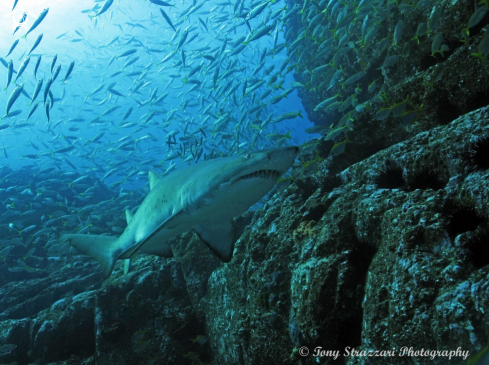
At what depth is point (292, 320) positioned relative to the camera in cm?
339

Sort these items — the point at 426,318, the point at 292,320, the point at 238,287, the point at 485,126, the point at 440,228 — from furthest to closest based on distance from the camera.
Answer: the point at 238,287 → the point at 292,320 → the point at 485,126 → the point at 440,228 → the point at 426,318

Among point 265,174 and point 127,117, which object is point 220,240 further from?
point 127,117

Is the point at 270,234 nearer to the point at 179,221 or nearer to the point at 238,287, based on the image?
the point at 238,287

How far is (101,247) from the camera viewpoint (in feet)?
15.5

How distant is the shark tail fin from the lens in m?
4.62

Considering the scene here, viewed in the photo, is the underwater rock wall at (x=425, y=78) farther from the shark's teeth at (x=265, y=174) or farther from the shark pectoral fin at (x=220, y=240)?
the shark pectoral fin at (x=220, y=240)

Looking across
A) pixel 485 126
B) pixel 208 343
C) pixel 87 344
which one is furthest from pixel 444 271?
pixel 87 344

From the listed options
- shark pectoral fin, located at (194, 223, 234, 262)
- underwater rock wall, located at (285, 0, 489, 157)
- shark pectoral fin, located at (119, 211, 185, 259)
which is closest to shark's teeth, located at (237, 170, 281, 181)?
shark pectoral fin, located at (119, 211, 185, 259)

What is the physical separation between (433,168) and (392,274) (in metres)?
1.48

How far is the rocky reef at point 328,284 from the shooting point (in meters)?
2.06

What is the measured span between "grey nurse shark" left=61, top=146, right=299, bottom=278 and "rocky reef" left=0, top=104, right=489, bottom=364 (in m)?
1.20

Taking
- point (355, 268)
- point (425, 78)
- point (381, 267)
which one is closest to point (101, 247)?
point (355, 268)

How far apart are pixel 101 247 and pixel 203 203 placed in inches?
110

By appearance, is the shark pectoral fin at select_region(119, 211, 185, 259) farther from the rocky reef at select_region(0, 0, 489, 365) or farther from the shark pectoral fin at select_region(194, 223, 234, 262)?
the rocky reef at select_region(0, 0, 489, 365)
